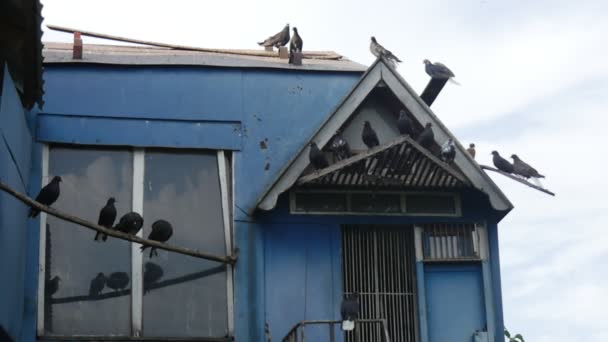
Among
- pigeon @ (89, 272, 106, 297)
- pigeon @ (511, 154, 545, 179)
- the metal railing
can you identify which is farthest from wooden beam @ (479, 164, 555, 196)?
pigeon @ (89, 272, 106, 297)

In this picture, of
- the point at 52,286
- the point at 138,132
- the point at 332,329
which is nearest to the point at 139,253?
the point at 52,286

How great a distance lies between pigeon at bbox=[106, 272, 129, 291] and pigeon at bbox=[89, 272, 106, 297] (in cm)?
6

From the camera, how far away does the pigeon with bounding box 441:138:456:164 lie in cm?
1311

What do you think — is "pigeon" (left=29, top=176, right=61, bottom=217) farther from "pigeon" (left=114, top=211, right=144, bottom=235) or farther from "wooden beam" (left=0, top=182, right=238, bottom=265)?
"pigeon" (left=114, top=211, right=144, bottom=235)

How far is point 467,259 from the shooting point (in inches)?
526

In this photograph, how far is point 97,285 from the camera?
12.5m

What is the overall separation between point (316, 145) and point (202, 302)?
234cm

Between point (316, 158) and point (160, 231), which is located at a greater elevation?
point (316, 158)

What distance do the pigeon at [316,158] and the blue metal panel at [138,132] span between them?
1.09 metres

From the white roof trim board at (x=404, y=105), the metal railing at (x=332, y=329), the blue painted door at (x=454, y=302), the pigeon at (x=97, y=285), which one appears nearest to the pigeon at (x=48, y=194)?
the pigeon at (x=97, y=285)

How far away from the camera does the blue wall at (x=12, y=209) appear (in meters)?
10.4

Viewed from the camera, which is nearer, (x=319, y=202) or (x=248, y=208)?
(x=248, y=208)

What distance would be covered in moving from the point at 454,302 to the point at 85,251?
458cm

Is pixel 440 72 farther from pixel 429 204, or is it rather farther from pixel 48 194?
pixel 48 194
